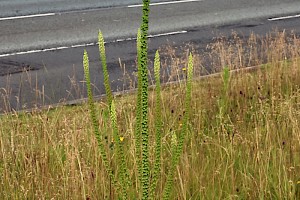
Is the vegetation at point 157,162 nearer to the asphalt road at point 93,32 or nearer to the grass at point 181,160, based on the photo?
the grass at point 181,160

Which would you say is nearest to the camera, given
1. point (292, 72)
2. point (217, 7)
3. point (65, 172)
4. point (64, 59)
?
point (65, 172)

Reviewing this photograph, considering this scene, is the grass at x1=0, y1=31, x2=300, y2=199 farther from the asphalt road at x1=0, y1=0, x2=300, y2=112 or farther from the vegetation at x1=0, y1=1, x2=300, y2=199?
the asphalt road at x1=0, y1=0, x2=300, y2=112

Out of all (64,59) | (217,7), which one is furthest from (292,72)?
(217,7)

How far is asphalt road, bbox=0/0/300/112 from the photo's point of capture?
942 centimetres

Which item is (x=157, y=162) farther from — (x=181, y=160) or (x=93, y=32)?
(x=93, y=32)

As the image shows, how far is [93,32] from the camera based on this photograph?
1289 cm

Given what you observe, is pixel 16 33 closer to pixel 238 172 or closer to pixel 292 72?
pixel 292 72

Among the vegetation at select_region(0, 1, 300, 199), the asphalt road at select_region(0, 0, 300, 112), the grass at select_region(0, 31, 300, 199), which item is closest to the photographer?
the vegetation at select_region(0, 1, 300, 199)

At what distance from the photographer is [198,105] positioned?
21.9 ft

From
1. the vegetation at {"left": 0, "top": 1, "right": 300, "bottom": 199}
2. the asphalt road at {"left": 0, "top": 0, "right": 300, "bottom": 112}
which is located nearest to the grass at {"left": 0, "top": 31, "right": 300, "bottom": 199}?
the vegetation at {"left": 0, "top": 1, "right": 300, "bottom": 199}

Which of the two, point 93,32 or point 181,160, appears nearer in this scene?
→ point 181,160

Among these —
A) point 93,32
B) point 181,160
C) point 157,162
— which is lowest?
point 181,160

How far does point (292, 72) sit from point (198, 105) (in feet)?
4.70

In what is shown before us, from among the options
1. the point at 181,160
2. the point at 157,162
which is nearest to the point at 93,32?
the point at 181,160
